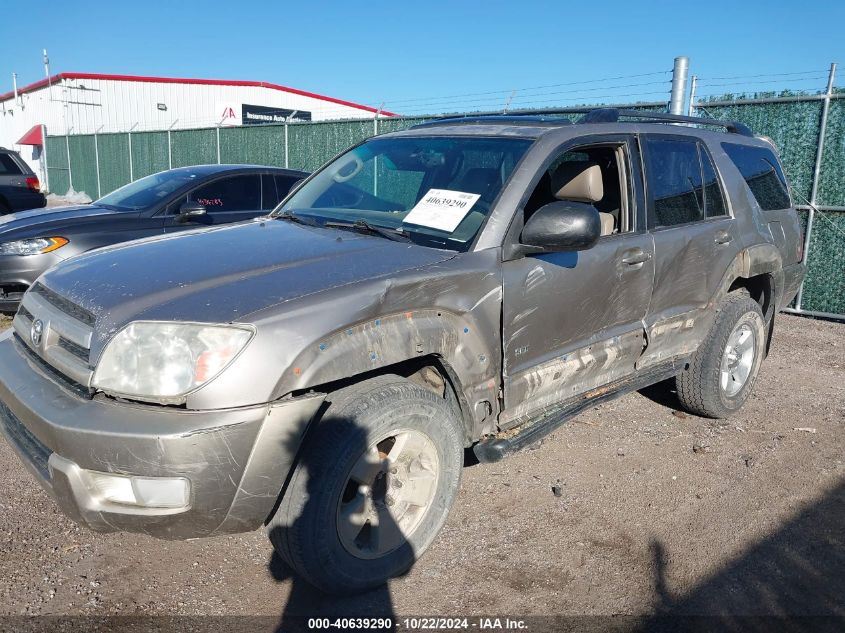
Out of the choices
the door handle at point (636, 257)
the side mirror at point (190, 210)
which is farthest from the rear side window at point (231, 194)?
the door handle at point (636, 257)

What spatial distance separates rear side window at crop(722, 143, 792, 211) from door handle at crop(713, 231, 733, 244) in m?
0.59

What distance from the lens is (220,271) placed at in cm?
268

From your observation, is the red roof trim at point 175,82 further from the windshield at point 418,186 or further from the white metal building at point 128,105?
the windshield at point 418,186

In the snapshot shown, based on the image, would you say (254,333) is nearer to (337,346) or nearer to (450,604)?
(337,346)

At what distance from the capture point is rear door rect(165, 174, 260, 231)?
658 cm

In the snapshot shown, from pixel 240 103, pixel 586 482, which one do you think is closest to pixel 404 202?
pixel 586 482

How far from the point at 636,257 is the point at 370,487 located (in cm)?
196

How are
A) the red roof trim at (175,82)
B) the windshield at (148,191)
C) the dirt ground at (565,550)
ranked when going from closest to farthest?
the dirt ground at (565,550) < the windshield at (148,191) < the red roof trim at (175,82)

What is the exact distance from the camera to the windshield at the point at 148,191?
669 centimetres

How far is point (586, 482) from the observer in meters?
3.78

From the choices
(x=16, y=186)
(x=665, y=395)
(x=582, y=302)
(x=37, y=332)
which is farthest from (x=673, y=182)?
(x=16, y=186)

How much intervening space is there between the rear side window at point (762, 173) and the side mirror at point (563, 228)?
2206mm

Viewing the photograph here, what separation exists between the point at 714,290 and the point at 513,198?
194 cm

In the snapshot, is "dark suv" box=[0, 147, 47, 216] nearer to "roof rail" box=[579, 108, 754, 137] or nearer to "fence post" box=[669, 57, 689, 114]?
"fence post" box=[669, 57, 689, 114]
